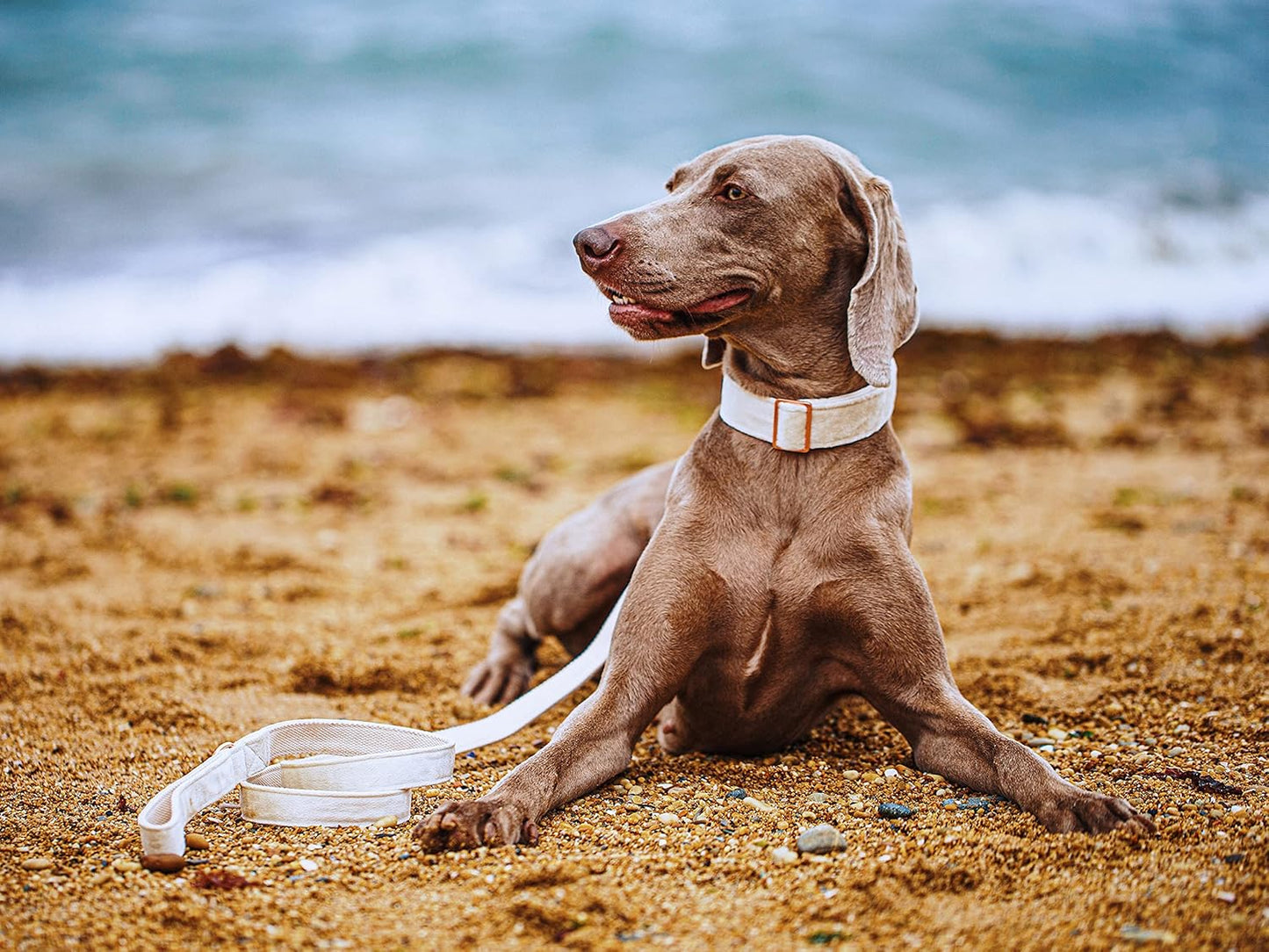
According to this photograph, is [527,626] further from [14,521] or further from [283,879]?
[14,521]

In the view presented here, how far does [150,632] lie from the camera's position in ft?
14.3

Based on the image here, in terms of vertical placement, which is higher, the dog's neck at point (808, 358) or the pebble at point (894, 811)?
the dog's neck at point (808, 358)

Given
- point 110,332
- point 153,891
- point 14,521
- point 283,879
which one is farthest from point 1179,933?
point 110,332

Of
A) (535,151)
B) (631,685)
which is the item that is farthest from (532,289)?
(631,685)

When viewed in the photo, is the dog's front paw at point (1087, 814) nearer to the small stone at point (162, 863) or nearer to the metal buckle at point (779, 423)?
the metal buckle at point (779, 423)

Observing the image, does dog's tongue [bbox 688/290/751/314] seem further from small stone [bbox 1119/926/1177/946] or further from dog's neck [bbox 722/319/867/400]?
small stone [bbox 1119/926/1177/946]

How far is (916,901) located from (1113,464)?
6.17 metres

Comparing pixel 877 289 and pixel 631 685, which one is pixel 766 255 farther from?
pixel 631 685

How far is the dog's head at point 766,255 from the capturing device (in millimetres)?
2760

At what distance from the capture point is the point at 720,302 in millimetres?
2818

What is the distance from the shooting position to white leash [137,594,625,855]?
8.18 ft

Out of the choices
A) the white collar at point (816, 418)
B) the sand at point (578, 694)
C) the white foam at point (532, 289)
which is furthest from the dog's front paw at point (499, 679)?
the white foam at point (532, 289)

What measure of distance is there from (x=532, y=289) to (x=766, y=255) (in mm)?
12276

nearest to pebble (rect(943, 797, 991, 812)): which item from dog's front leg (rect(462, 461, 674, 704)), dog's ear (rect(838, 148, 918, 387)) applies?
dog's ear (rect(838, 148, 918, 387))
